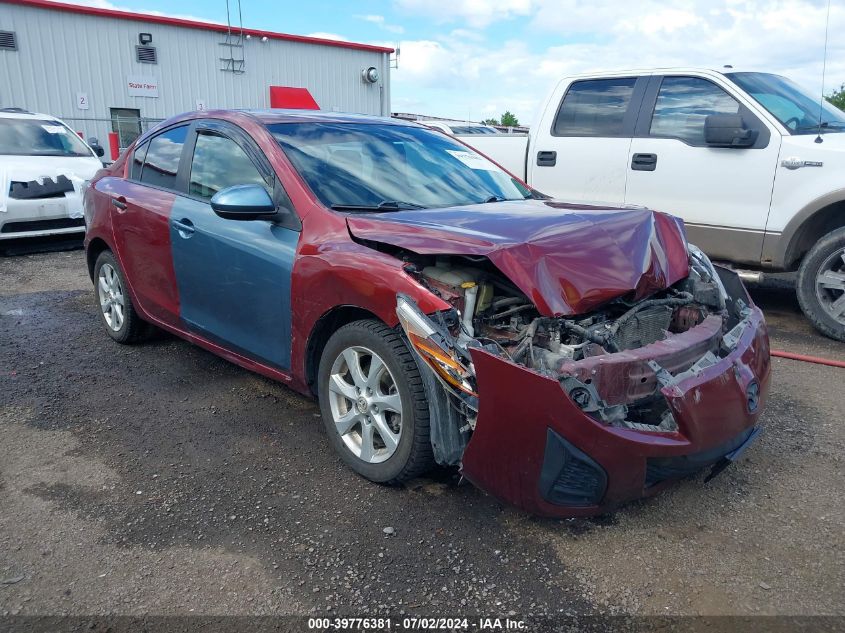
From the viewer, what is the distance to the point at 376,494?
9.57ft

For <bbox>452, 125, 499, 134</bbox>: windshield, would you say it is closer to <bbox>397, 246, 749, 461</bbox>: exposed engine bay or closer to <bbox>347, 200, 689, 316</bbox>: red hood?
<bbox>347, 200, 689, 316</bbox>: red hood

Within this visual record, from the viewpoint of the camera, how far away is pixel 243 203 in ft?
10.2

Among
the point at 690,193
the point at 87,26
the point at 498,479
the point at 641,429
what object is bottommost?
the point at 498,479

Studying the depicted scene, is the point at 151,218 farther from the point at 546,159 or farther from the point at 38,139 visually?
the point at 38,139

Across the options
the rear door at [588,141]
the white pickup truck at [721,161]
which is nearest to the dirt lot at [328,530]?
the white pickup truck at [721,161]

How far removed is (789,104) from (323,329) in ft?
15.0

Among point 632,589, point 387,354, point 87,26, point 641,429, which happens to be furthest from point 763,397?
point 87,26

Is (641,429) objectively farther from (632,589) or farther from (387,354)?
(387,354)

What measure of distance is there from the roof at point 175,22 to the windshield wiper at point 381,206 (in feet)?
57.6

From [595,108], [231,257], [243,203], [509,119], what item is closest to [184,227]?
[231,257]

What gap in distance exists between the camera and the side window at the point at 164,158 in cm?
407

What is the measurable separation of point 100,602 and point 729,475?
266 centimetres

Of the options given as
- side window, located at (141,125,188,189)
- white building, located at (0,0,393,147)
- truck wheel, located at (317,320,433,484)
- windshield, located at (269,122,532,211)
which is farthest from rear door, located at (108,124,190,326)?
white building, located at (0,0,393,147)

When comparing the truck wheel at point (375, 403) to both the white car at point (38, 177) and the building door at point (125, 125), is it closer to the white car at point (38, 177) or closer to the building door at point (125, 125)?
the white car at point (38, 177)
